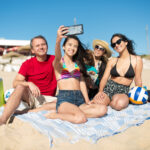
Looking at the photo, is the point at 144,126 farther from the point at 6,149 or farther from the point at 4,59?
the point at 4,59

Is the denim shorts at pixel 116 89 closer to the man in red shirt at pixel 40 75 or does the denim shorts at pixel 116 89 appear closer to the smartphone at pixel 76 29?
the man in red shirt at pixel 40 75

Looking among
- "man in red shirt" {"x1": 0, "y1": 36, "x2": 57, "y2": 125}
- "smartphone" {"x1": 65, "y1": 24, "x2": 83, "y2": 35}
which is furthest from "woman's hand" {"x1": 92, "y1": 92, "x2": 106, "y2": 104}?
"smartphone" {"x1": 65, "y1": 24, "x2": 83, "y2": 35}

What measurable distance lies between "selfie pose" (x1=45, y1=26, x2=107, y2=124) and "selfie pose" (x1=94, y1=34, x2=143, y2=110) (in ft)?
2.15

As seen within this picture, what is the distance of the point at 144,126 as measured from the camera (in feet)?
11.2

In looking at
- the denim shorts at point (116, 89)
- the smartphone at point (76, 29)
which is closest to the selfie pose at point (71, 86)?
the smartphone at point (76, 29)

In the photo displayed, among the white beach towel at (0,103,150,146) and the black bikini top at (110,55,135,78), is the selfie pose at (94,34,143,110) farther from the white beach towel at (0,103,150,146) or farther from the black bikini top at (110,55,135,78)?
the white beach towel at (0,103,150,146)

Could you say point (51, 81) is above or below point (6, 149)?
above

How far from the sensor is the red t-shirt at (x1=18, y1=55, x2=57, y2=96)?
446cm

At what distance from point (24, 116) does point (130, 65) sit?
294cm

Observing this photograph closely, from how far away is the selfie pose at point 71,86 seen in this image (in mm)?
3396

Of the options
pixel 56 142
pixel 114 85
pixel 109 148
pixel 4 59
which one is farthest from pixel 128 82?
pixel 4 59

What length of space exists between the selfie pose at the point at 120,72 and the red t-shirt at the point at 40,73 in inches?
51.8

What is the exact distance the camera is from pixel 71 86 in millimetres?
3930

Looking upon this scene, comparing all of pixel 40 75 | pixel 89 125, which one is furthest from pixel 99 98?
pixel 40 75
